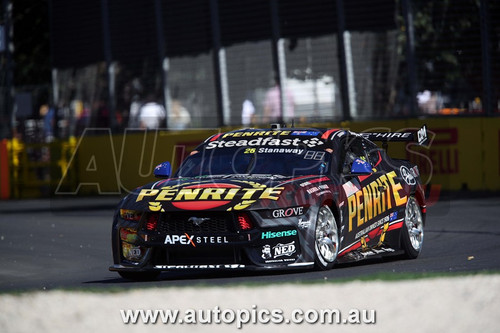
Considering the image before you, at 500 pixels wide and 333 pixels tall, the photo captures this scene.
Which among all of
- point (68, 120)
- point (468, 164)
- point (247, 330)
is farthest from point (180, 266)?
point (68, 120)

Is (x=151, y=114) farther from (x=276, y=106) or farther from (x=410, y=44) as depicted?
(x=410, y=44)

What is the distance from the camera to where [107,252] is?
14477mm

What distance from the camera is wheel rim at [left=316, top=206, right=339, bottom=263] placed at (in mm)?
10305

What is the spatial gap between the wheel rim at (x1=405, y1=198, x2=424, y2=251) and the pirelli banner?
20.3ft

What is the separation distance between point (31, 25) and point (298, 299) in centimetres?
2963

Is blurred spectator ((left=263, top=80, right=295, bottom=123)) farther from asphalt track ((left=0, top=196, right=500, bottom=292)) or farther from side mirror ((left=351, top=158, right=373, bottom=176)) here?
side mirror ((left=351, top=158, right=373, bottom=176))

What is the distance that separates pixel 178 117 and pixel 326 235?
16584 mm

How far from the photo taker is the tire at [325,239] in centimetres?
1026

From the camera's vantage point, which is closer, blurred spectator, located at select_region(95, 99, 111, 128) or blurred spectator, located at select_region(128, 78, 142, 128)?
blurred spectator, located at select_region(128, 78, 142, 128)

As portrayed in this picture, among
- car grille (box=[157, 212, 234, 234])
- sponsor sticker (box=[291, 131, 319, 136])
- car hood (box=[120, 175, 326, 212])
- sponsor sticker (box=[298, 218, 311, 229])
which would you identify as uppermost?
sponsor sticker (box=[291, 131, 319, 136])

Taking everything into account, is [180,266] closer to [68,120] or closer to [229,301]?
[229,301]

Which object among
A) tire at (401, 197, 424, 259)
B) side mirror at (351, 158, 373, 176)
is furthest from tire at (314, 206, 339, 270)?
tire at (401, 197, 424, 259)

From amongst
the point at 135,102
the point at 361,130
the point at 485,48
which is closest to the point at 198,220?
the point at 361,130

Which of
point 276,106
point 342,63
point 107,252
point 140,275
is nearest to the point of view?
point 140,275
